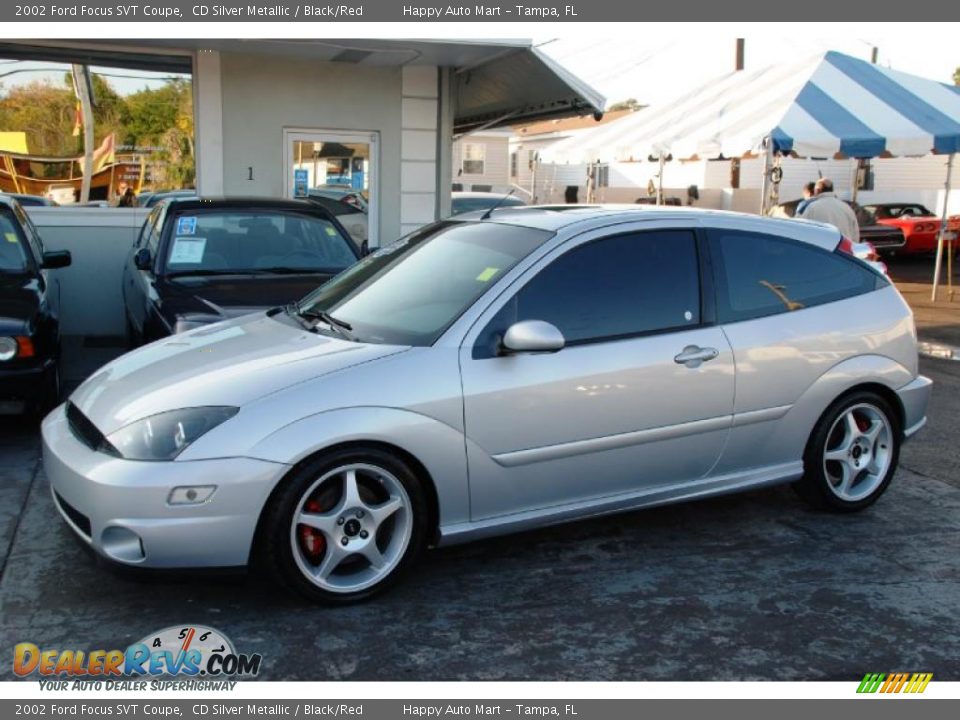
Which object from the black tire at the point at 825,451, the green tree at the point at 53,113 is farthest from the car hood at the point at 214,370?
the green tree at the point at 53,113

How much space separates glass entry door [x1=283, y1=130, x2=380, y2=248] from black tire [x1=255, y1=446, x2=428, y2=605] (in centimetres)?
751

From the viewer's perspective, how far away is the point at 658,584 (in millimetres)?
4215

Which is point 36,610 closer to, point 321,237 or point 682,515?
point 682,515

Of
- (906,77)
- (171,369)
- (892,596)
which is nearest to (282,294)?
(171,369)

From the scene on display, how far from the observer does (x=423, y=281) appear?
4.61 m

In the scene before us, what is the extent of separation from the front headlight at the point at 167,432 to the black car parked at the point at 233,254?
9.33 ft

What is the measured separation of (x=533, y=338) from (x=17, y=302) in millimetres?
4010

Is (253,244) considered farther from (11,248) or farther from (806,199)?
(806,199)

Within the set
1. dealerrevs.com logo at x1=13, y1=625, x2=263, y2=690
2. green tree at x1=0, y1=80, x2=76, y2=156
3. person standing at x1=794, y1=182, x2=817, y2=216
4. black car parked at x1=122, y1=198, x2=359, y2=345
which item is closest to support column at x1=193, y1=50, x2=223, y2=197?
green tree at x1=0, y1=80, x2=76, y2=156

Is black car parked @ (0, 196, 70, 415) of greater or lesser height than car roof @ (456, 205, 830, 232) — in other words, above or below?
below

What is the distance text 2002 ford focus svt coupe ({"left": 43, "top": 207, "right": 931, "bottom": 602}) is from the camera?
12.1 ft

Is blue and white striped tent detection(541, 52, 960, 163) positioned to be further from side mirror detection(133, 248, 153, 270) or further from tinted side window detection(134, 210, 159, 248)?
side mirror detection(133, 248, 153, 270)

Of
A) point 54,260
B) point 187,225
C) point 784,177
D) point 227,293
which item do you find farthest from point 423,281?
point 784,177

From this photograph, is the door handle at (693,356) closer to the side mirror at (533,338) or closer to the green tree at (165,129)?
the side mirror at (533,338)
